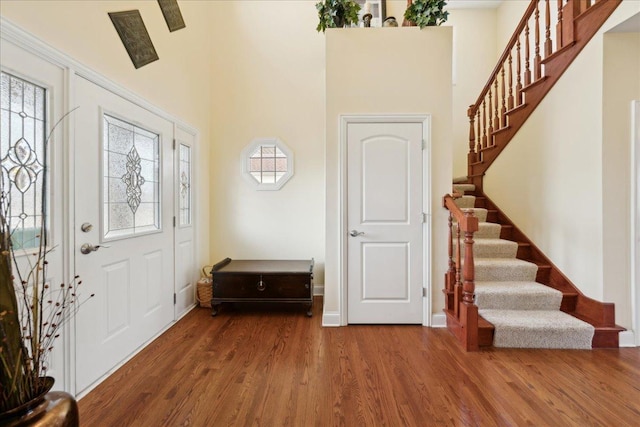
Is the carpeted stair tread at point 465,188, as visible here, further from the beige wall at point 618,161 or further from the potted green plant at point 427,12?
the potted green plant at point 427,12

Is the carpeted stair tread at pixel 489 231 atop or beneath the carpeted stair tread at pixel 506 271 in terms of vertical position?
atop

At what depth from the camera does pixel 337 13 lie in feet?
9.72

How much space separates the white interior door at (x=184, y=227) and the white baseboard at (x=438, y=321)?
2563 millimetres

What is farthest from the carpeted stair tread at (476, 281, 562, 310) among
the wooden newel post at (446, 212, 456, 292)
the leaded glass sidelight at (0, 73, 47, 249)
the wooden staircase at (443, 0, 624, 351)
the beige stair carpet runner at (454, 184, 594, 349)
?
the leaded glass sidelight at (0, 73, 47, 249)

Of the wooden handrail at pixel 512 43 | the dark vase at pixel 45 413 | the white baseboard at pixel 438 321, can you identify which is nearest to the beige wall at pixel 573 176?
the wooden handrail at pixel 512 43

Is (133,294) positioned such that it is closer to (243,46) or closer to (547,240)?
(243,46)

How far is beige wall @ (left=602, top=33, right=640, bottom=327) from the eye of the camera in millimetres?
2438

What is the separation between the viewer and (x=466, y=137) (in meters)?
4.86

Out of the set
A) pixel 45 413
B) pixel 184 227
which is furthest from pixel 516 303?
pixel 184 227

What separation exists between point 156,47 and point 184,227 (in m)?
1.74

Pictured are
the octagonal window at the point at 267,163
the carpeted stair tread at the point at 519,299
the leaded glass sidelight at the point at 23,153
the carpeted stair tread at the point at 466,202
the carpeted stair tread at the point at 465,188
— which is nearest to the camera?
the leaded glass sidelight at the point at 23,153

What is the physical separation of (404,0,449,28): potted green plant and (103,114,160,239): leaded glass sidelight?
2713mm

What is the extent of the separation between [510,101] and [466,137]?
1.31m

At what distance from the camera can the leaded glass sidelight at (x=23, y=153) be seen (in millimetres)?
1481
